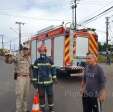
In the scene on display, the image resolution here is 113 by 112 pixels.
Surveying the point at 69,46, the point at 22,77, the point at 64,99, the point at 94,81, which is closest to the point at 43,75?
the point at 22,77

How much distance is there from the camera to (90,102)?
309 inches

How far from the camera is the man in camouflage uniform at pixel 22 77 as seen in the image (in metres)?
9.62

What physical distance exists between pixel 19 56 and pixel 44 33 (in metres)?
12.3

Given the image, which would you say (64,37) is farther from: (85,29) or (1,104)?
(1,104)

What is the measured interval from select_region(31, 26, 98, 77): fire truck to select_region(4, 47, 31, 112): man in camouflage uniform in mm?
9522

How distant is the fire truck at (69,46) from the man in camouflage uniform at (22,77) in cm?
952

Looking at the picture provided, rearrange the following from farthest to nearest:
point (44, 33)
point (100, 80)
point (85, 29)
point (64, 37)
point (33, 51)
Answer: point (33, 51)
point (44, 33)
point (85, 29)
point (64, 37)
point (100, 80)

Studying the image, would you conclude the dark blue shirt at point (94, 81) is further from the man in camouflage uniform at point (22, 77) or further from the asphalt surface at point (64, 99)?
the asphalt surface at point (64, 99)

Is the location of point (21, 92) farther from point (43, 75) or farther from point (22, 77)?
point (43, 75)

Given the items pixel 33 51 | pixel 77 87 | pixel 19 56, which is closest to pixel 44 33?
pixel 33 51

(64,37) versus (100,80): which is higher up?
(64,37)

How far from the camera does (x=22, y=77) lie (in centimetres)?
970

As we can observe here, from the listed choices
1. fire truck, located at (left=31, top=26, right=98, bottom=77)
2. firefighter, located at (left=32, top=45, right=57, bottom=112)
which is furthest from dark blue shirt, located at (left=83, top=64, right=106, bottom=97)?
fire truck, located at (left=31, top=26, right=98, bottom=77)

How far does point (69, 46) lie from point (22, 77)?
1003cm
